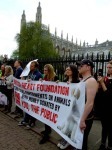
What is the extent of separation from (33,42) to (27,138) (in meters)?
52.6

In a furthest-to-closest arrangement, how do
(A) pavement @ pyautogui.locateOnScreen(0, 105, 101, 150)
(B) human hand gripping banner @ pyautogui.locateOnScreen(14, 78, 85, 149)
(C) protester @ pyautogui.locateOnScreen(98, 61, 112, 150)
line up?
(A) pavement @ pyautogui.locateOnScreen(0, 105, 101, 150) < (C) protester @ pyautogui.locateOnScreen(98, 61, 112, 150) < (B) human hand gripping banner @ pyautogui.locateOnScreen(14, 78, 85, 149)

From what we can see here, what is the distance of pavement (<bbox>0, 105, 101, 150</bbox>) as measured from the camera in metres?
5.59

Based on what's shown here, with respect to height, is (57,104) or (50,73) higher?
(50,73)

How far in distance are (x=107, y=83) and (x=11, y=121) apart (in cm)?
363

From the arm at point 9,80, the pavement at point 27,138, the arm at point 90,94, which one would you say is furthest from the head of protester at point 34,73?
the arm at point 90,94

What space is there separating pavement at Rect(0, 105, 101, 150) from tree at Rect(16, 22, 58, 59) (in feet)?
166

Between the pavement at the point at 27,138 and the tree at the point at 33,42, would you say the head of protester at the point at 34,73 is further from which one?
the tree at the point at 33,42

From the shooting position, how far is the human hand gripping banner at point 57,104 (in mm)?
4539

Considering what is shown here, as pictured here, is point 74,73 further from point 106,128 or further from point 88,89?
point 88,89

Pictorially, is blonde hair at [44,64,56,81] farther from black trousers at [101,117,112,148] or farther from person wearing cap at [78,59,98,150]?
person wearing cap at [78,59,98,150]

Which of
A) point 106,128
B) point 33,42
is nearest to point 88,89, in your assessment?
point 106,128

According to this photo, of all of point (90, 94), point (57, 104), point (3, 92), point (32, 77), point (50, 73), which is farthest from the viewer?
point (3, 92)

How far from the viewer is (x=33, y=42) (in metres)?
58.1

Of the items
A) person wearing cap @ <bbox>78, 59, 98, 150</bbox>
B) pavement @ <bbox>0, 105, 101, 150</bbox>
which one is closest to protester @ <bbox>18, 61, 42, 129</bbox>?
pavement @ <bbox>0, 105, 101, 150</bbox>
